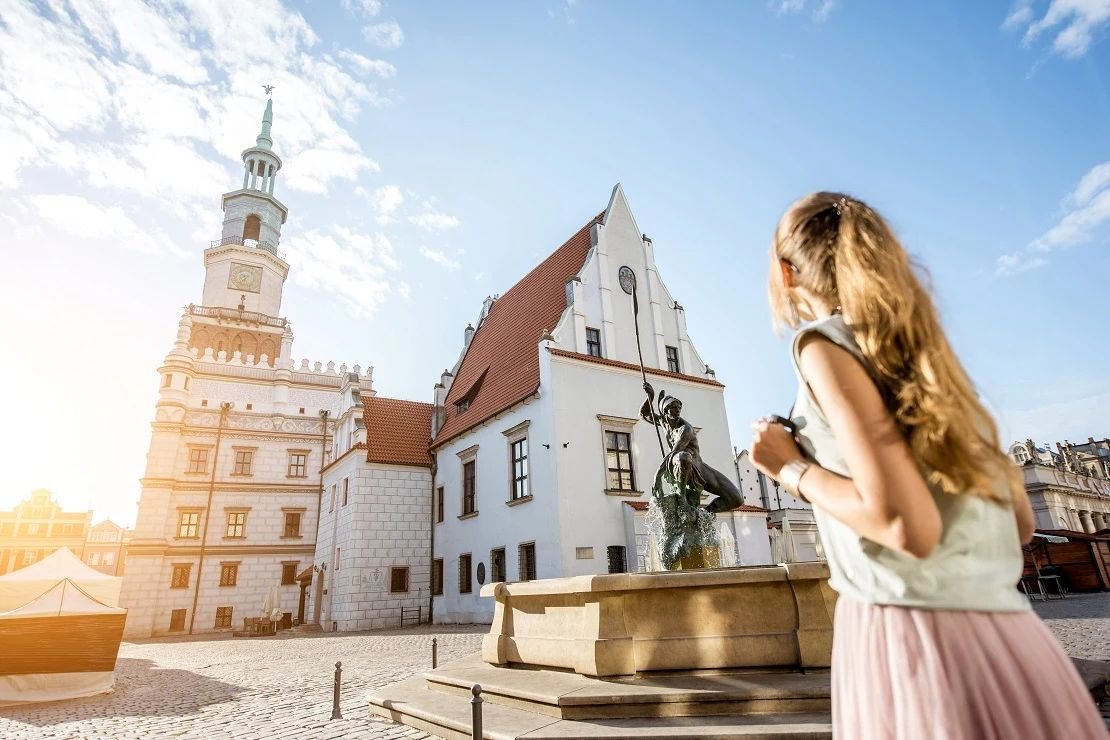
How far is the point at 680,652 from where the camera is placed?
5.37 meters

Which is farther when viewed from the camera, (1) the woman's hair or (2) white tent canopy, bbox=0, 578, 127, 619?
(2) white tent canopy, bbox=0, 578, 127, 619

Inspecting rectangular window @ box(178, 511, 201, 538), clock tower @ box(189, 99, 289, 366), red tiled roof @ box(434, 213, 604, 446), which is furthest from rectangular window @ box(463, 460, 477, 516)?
clock tower @ box(189, 99, 289, 366)

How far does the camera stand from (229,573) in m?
29.4

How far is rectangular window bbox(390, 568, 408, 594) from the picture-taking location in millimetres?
23188

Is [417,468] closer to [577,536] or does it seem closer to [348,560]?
[348,560]

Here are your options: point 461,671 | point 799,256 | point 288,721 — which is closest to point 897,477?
point 799,256

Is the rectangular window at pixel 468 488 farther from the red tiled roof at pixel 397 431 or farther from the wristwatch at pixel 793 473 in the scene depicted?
the wristwatch at pixel 793 473

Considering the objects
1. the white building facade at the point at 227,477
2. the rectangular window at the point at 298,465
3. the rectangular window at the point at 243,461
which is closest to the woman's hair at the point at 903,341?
the white building facade at the point at 227,477

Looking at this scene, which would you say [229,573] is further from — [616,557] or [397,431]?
[616,557]

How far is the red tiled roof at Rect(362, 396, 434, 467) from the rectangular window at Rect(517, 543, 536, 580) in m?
7.94

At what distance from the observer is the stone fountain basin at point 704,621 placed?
522cm

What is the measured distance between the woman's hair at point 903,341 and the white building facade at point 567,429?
643 inches

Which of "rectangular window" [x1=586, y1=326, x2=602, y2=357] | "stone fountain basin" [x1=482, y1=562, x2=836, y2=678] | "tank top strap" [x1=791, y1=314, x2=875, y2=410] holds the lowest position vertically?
"stone fountain basin" [x1=482, y1=562, x2=836, y2=678]

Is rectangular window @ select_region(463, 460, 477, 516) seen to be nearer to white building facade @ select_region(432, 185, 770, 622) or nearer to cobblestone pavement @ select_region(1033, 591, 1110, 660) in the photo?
white building facade @ select_region(432, 185, 770, 622)
